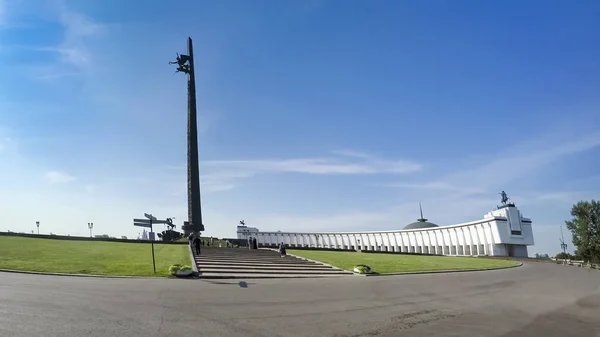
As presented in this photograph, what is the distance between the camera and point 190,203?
55.5 meters

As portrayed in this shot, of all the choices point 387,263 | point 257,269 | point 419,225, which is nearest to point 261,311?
point 257,269

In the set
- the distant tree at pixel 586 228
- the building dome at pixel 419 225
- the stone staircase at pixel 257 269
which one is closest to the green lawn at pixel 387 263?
the stone staircase at pixel 257 269

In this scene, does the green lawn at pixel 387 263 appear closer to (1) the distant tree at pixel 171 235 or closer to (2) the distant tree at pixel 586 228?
(1) the distant tree at pixel 171 235

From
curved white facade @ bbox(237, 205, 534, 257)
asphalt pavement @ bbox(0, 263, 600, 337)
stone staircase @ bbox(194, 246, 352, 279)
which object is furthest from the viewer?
curved white facade @ bbox(237, 205, 534, 257)

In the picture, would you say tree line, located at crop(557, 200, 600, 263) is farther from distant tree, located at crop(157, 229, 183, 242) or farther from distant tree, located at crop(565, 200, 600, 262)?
distant tree, located at crop(157, 229, 183, 242)

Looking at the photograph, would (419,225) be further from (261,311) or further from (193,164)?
(261,311)

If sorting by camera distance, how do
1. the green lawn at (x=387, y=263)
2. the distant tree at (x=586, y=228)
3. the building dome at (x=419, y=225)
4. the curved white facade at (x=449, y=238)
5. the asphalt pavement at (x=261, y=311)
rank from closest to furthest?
the asphalt pavement at (x=261, y=311)
the green lawn at (x=387, y=263)
the distant tree at (x=586, y=228)
the curved white facade at (x=449, y=238)
the building dome at (x=419, y=225)

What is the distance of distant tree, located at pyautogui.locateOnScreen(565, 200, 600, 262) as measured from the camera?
200 feet

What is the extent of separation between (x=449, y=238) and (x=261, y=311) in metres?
81.2

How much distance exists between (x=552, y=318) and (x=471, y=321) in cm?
325

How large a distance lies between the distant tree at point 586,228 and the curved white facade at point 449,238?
11.8 m

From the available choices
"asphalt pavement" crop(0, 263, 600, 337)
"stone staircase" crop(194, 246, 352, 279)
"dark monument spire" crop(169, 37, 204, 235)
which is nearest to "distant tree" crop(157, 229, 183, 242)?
"dark monument spire" crop(169, 37, 204, 235)

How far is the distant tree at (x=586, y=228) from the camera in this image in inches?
2403

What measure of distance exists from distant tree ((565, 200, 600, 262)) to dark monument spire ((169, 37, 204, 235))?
58103 millimetres
